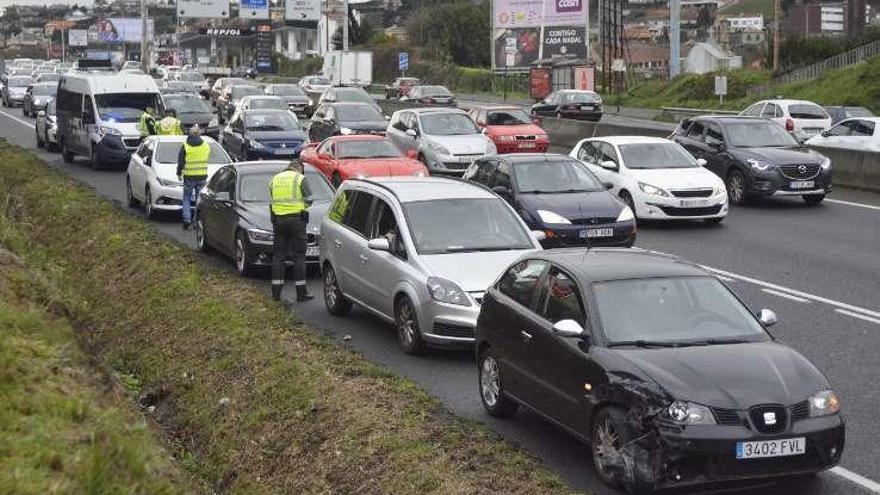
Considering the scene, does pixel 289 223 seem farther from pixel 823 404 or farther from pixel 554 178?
pixel 823 404

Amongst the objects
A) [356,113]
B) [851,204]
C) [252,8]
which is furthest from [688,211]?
[252,8]

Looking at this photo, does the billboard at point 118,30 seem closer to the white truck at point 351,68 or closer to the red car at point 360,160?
the white truck at point 351,68

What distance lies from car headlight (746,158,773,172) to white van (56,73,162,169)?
51.4 ft

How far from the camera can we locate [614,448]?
8.46 meters

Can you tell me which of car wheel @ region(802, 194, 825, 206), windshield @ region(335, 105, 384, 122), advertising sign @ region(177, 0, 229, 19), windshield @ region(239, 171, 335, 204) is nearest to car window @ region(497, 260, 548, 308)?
windshield @ region(239, 171, 335, 204)

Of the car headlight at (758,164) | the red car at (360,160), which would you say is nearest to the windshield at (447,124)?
the red car at (360,160)

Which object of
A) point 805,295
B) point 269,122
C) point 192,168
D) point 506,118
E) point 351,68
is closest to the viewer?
point 805,295

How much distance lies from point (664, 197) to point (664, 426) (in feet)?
47.6

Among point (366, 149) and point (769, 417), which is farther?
point (366, 149)

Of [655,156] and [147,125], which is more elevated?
[147,125]

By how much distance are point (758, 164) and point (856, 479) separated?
16.6 meters

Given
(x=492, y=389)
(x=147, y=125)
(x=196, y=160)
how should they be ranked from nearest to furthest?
1. (x=492, y=389)
2. (x=196, y=160)
3. (x=147, y=125)

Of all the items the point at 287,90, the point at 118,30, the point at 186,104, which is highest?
the point at 118,30

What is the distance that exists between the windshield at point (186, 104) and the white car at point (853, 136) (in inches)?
822
